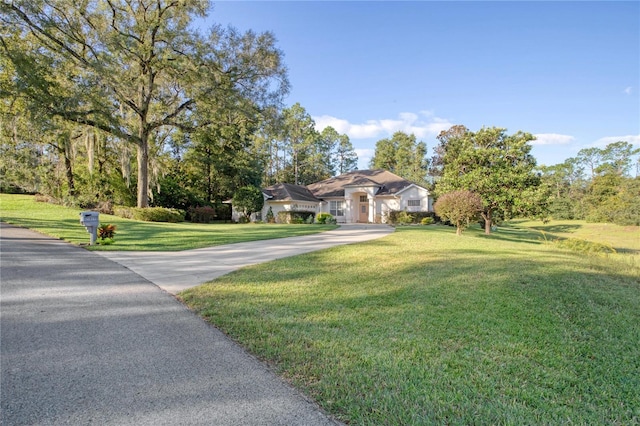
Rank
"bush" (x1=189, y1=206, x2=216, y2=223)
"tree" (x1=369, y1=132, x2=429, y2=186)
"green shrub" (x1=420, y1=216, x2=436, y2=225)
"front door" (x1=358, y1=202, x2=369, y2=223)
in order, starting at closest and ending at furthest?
"green shrub" (x1=420, y1=216, x2=436, y2=225) → "bush" (x1=189, y1=206, x2=216, y2=223) → "front door" (x1=358, y1=202, x2=369, y2=223) → "tree" (x1=369, y1=132, x2=429, y2=186)

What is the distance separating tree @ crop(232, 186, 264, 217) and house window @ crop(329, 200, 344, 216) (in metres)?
6.75

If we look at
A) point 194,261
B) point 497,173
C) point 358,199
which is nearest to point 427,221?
point 497,173

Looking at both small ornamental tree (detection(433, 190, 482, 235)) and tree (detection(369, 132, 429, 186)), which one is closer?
small ornamental tree (detection(433, 190, 482, 235))

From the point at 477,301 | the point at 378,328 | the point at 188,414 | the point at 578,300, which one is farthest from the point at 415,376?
the point at 578,300

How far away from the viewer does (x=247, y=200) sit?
86.4 feet

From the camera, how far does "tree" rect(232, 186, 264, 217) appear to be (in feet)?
86.5

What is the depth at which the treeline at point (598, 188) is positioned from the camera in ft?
114

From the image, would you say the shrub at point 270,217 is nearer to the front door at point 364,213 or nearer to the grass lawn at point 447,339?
the front door at point 364,213

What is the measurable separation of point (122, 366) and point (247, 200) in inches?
946

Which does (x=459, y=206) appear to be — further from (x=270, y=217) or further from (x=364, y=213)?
(x=270, y=217)

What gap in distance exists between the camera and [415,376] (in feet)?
8.61

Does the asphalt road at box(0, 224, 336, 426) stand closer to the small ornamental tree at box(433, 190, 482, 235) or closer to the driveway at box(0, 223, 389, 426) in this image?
the driveway at box(0, 223, 389, 426)

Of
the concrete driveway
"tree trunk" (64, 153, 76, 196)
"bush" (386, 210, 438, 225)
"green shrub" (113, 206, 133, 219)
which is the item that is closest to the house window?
"bush" (386, 210, 438, 225)

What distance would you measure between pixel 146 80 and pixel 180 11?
474 centimetres
